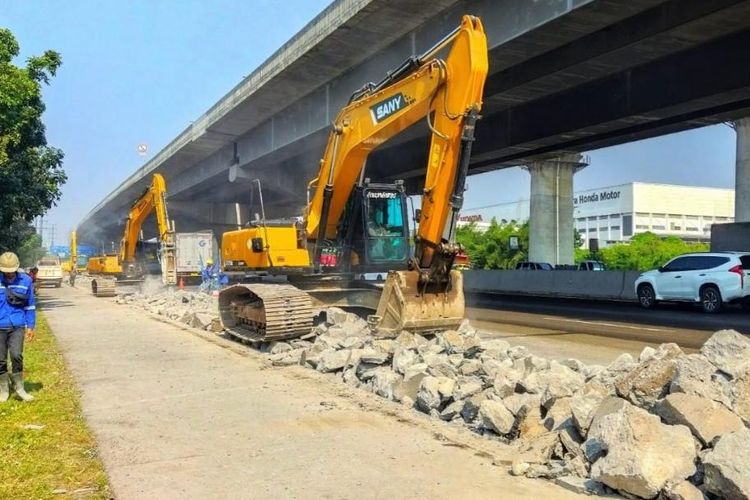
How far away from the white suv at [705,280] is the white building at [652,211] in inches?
3516

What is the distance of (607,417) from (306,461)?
2283mm

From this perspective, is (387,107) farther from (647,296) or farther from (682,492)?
(647,296)

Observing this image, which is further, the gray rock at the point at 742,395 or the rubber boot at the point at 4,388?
the rubber boot at the point at 4,388

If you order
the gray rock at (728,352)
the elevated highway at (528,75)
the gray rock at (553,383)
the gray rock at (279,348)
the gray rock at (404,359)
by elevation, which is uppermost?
the elevated highway at (528,75)

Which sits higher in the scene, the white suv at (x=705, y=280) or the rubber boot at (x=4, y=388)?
the white suv at (x=705, y=280)

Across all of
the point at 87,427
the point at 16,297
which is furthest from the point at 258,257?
the point at 87,427

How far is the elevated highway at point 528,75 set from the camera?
13.4 m

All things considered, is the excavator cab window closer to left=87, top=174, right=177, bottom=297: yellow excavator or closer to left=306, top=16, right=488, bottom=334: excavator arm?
left=306, top=16, right=488, bottom=334: excavator arm

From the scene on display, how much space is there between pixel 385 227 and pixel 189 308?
9.13m

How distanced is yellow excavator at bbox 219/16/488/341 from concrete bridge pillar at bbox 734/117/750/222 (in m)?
22.0

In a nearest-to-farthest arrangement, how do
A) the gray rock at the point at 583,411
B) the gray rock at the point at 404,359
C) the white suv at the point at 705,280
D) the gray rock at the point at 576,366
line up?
1. the gray rock at the point at 583,411
2. the gray rock at the point at 576,366
3. the gray rock at the point at 404,359
4. the white suv at the point at 705,280

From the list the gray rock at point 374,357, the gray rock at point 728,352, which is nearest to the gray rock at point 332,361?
the gray rock at point 374,357

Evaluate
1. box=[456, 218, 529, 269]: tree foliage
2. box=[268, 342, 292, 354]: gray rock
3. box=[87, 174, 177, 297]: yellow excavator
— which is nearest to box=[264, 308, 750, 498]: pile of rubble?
box=[268, 342, 292, 354]: gray rock

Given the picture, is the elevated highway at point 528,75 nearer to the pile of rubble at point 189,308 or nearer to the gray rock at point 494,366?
the pile of rubble at point 189,308
